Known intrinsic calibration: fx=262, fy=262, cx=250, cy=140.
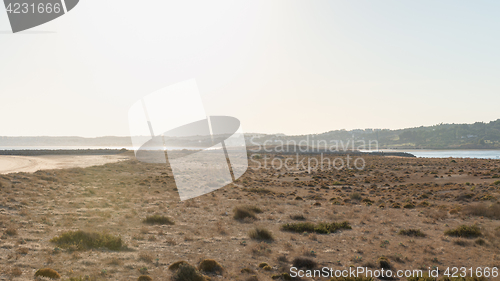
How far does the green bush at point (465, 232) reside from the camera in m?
14.6

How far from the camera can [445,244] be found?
44.5ft

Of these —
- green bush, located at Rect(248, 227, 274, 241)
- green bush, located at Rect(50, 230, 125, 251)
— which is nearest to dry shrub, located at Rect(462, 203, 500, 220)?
green bush, located at Rect(248, 227, 274, 241)

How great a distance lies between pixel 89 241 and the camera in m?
12.2

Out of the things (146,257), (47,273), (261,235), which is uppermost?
(47,273)

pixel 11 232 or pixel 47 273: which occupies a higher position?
pixel 11 232

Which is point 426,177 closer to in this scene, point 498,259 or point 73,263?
point 498,259

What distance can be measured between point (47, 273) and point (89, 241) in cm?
370

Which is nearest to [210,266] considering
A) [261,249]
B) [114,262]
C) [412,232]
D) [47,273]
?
[261,249]

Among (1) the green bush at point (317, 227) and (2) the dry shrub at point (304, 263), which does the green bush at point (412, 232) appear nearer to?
(1) the green bush at point (317, 227)

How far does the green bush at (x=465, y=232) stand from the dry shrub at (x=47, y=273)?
61.9 feet

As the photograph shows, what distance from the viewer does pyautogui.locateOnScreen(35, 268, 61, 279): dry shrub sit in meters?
8.60

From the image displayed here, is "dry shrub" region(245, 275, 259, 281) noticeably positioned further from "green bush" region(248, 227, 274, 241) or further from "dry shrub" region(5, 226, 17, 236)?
"dry shrub" region(5, 226, 17, 236)

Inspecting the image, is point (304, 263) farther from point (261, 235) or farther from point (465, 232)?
point (465, 232)

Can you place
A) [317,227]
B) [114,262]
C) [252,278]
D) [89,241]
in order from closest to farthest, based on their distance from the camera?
[252,278]
[114,262]
[89,241]
[317,227]
